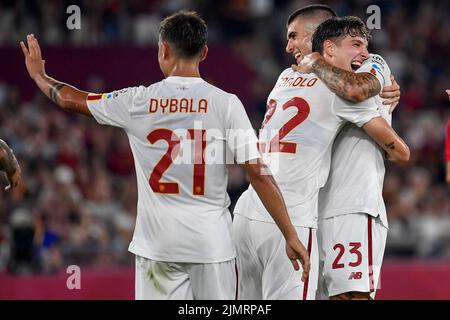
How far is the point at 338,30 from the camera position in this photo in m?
6.04

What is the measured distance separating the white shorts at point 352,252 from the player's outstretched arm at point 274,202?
0.70 m

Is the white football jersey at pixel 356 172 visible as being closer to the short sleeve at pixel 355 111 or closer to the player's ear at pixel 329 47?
the short sleeve at pixel 355 111

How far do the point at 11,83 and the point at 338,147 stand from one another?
8.01 meters

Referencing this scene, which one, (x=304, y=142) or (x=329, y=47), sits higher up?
(x=329, y=47)

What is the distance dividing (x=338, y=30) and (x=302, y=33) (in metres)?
0.44

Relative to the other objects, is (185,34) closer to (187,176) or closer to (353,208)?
(187,176)

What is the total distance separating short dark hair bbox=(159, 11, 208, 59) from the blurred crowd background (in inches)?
200

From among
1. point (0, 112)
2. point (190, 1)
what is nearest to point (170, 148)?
point (0, 112)

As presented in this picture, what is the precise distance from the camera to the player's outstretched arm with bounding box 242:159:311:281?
17.2 ft

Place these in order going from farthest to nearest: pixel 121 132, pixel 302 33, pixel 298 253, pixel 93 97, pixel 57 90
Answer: pixel 121 132, pixel 302 33, pixel 57 90, pixel 93 97, pixel 298 253

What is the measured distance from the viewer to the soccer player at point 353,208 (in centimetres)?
594

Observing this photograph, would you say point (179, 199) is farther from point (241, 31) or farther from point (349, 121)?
point (241, 31)

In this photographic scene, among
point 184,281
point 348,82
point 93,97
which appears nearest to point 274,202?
point 184,281

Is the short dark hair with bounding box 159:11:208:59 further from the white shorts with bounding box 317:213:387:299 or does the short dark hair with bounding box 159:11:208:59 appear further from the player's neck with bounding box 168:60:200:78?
the white shorts with bounding box 317:213:387:299
